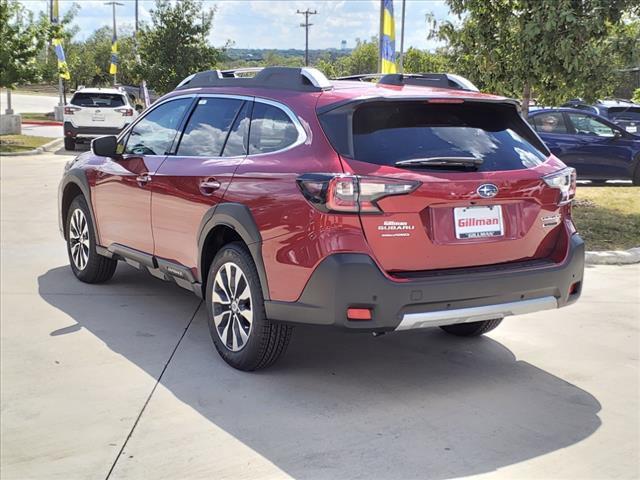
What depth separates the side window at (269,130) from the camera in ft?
14.9

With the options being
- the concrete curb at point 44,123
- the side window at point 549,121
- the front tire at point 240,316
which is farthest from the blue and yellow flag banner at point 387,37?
the concrete curb at point 44,123

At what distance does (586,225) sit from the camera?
31.5ft

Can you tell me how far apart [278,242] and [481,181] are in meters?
1.15

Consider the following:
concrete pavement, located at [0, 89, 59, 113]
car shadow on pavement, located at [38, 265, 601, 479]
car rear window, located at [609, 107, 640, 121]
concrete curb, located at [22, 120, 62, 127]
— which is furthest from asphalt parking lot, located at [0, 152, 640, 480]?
concrete pavement, located at [0, 89, 59, 113]

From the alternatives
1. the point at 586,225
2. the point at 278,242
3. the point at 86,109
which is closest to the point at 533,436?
the point at 278,242

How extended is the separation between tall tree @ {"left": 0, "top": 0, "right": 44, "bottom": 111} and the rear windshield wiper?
19.2 metres

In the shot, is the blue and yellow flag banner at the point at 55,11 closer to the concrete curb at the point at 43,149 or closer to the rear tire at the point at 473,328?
the concrete curb at the point at 43,149

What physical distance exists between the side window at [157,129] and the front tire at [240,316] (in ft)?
4.22

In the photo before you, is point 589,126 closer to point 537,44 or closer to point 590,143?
point 590,143

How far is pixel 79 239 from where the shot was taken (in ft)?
22.9

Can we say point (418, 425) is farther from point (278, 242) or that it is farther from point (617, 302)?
point (617, 302)

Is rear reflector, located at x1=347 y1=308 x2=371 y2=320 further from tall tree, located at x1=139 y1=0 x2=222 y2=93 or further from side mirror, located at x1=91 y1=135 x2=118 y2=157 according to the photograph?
tall tree, located at x1=139 y1=0 x2=222 y2=93

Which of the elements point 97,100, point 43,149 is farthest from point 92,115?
point 43,149

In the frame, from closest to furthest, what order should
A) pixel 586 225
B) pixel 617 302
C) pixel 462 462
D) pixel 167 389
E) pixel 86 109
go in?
pixel 462 462, pixel 167 389, pixel 617 302, pixel 586 225, pixel 86 109
